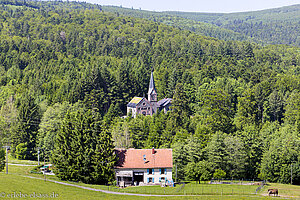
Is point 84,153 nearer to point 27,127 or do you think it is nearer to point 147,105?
point 27,127

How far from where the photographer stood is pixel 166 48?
185500 mm

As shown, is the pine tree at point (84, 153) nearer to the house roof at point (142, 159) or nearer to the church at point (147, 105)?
the house roof at point (142, 159)

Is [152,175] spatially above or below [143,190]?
above

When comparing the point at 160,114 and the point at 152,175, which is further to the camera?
the point at 160,114

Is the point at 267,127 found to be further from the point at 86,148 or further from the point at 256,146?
the point at 86,148

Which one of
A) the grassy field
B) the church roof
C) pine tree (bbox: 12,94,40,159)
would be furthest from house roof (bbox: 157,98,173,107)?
the grassy field

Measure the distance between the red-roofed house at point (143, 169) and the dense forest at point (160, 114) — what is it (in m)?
3.73

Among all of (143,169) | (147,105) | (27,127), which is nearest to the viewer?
(143,169)

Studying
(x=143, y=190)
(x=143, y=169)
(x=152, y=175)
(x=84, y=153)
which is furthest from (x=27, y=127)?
(x=143, y=190)

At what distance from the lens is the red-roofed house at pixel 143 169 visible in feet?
221

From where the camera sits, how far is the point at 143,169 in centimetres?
6800

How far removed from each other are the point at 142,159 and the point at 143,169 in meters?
2.04

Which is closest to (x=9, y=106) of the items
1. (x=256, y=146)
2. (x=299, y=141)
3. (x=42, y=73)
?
(x=42, y=73)

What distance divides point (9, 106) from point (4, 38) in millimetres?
89879
